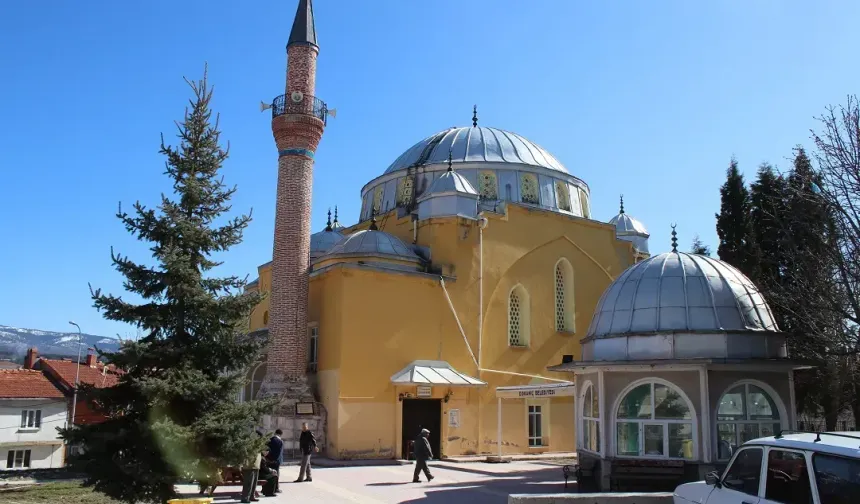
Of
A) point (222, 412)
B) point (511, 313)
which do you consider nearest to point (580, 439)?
point (222, 412)

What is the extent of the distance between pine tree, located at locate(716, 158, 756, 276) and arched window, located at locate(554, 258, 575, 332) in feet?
16.0

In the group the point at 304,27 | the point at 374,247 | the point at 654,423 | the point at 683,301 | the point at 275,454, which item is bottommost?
the point at 275,454

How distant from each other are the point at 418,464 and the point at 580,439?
122 inches

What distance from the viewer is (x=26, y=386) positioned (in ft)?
110

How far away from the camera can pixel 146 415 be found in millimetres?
10820

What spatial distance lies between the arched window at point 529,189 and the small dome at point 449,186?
3.34m

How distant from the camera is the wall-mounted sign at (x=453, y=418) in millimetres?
20688

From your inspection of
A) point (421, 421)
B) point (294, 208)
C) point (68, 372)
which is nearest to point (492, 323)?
point (421, 421)

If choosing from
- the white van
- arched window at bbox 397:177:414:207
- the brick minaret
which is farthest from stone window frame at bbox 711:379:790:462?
arched window at bbox 397:177:414:207

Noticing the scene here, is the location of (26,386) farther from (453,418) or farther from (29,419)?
(453,418)

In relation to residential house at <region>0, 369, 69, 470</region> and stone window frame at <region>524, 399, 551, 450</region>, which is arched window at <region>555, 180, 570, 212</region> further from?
residential house at <region>0, 369, 69, 470</region>

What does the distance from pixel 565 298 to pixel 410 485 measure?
11.9m

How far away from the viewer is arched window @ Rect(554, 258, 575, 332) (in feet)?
80.1

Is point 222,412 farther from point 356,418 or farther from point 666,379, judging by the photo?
point 356,418
